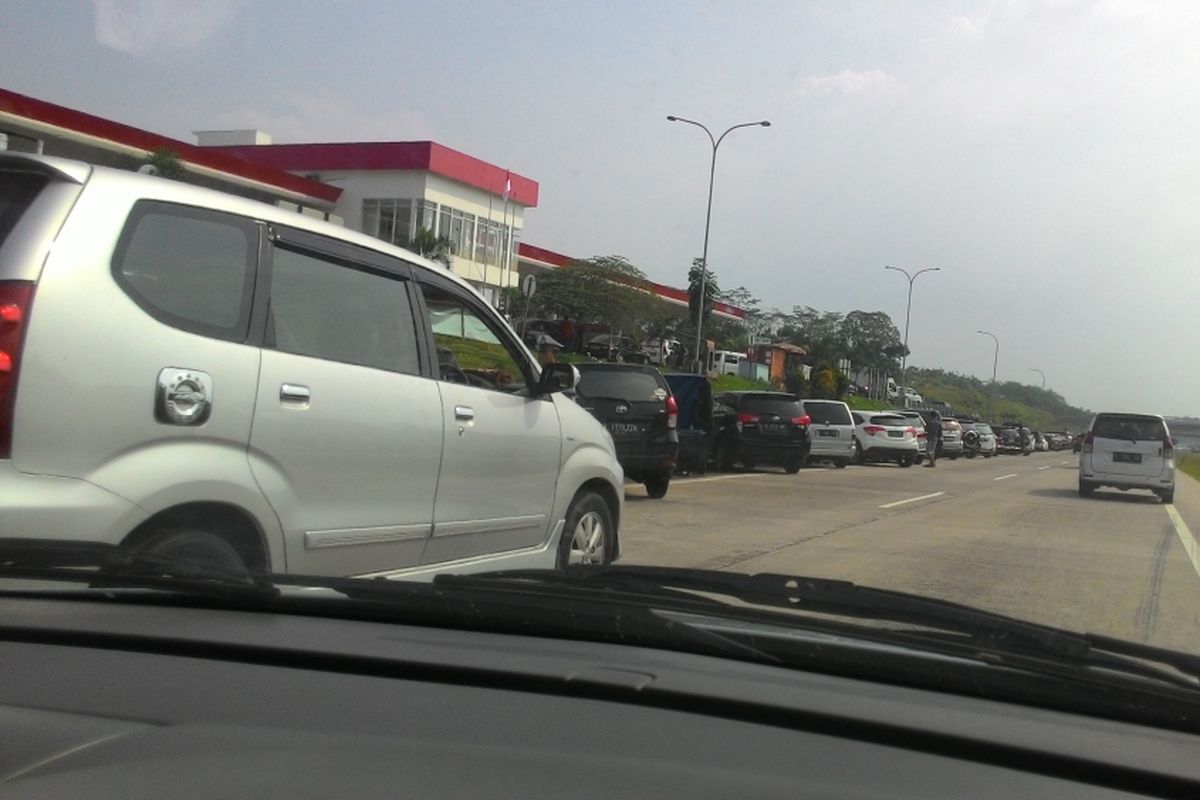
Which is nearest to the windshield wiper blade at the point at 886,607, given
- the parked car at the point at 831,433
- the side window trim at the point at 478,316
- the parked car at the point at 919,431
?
the side window trim at the point at 478,316

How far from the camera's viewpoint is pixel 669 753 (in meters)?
2.07

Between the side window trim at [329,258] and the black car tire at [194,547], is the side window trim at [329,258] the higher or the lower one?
the higher one

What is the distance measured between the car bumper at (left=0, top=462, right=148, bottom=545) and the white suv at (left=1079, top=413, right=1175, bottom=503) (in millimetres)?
19845

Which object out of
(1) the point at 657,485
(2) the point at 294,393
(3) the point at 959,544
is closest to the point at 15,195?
(2) the point at 294,393

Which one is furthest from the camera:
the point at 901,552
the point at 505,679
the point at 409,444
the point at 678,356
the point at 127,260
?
the point at 678,356

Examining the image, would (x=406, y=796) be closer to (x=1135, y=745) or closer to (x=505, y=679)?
(x=505, y=679)

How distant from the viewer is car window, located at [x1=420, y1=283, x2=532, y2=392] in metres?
5.42

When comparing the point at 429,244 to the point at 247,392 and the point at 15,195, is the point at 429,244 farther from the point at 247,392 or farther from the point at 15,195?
the point at 15,195

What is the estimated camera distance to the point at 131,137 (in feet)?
111

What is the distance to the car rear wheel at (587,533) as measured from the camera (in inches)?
246

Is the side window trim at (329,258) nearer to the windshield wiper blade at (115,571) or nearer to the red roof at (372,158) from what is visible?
the windshield wiper blade at (115,571)

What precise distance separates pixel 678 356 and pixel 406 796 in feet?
184

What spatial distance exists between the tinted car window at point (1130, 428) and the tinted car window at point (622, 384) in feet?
35.5

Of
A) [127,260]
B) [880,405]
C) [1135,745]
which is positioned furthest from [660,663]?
[880,405]
